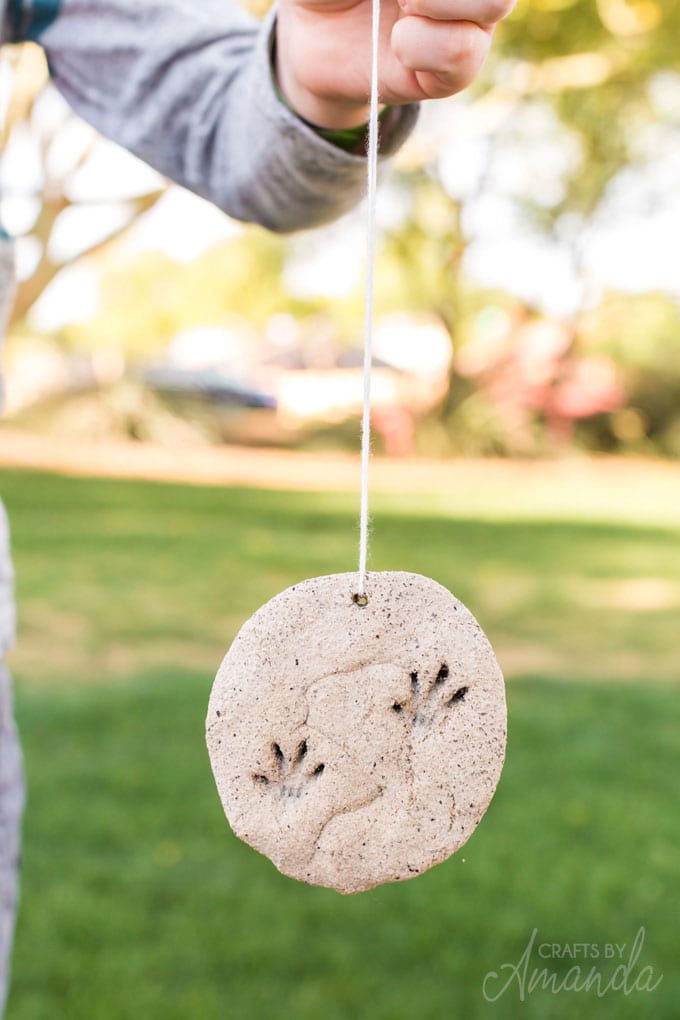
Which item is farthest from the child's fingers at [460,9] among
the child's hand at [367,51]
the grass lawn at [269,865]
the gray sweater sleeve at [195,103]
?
the grass lawn at [269,865]

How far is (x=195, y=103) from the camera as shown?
1.60 meters

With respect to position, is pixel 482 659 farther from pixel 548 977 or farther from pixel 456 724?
pixel 548 977

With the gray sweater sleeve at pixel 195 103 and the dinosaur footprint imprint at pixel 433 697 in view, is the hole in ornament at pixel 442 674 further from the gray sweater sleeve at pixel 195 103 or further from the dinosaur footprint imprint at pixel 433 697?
the gray sweater sleeve at pixel 195 103

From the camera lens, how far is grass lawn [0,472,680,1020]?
3223mm

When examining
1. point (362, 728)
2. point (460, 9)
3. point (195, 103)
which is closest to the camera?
point (460, 9)

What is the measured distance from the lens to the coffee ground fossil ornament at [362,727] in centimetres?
111

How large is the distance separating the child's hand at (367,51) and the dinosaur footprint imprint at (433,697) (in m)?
0.60

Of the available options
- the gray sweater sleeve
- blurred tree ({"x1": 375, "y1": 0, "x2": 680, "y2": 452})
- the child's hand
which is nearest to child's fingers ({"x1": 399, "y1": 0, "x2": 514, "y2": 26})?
the child's hand

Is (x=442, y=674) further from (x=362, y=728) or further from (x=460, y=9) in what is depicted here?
(x=460, y=9)

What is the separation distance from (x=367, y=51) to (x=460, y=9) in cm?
22

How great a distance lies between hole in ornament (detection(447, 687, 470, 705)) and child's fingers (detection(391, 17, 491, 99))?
0.62 m

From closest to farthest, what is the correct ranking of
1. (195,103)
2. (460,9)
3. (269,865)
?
(460,9) < (195,103) < (269,865)

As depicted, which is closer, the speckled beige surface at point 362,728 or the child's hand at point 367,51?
the child's hand at point 367,51

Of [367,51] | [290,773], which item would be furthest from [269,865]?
[367,51]
